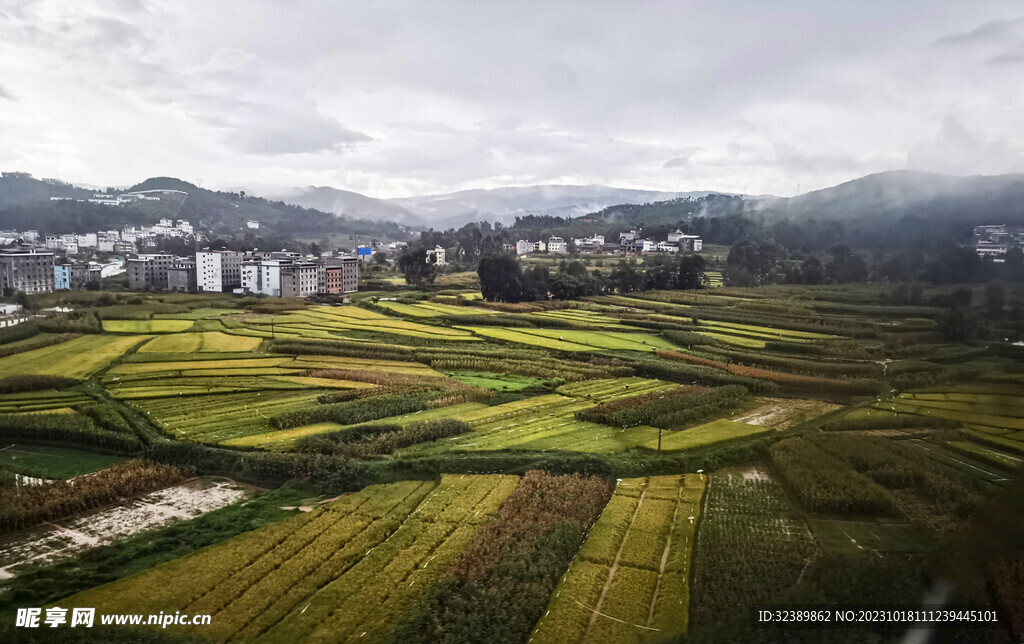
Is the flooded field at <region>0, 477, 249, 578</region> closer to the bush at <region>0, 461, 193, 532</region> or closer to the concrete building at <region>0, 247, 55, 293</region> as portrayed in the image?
the bush at <region>0, 461, 193, 532</region>

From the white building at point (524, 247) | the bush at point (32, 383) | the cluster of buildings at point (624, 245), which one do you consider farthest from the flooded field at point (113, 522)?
the white building at point (524, 247)

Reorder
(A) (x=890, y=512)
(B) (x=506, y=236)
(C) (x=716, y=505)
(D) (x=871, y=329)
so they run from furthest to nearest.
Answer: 1. (B) (x=506, y=236)
2. (D) (x=871, y=329)
3. (C) (x=716, y=505)
4. (A) (x=890, y=512)

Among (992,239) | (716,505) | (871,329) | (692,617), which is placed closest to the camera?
(692,617)

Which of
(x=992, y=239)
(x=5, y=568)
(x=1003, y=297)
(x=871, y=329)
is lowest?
(x=5, y=568)

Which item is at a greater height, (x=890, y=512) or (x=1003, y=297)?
(x=1003, y=297)

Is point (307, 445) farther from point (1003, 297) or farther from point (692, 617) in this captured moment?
point (1003, 297)

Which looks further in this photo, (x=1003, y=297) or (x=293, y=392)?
(x=293, y=392)

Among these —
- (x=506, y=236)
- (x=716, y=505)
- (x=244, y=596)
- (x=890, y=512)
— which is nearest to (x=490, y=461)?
(x=716, y=505)
